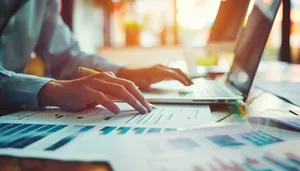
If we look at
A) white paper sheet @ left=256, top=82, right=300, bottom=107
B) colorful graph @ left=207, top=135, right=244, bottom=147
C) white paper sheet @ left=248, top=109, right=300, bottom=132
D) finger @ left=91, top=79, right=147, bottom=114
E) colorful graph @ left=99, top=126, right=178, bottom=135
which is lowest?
white paper sheet @ left=256, top=82, right=300, bottom=107

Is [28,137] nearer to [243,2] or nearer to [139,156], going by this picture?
[139,156]

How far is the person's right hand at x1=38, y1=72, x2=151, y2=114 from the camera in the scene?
23.4 inches

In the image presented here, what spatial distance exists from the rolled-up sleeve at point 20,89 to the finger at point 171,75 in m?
0.35

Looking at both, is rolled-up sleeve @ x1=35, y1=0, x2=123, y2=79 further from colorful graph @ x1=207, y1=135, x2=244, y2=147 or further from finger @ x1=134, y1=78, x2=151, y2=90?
colorful graph @ x1=207, y1=135, x2=244, y2=147

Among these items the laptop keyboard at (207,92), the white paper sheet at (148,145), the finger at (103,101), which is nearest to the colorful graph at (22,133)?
the white paper sheet at (148,145)

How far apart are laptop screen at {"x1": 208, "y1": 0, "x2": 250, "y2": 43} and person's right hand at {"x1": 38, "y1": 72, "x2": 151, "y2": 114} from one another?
25.7 inches

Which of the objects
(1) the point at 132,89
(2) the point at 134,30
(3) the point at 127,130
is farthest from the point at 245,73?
(2) the point at 134,30

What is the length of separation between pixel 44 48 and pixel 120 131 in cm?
84

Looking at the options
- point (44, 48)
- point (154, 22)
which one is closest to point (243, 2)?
point (44, 48)

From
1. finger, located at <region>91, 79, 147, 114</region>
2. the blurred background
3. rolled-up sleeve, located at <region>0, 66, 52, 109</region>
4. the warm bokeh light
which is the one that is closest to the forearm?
rolled-up sleeve, located at <region>0, 66, 52, 109</region>

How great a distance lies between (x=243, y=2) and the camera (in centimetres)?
117

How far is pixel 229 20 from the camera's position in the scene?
138cm

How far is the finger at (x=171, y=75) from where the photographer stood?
36.0 inches

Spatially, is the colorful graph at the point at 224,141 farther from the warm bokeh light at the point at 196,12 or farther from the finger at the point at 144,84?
the warm bokeh light at the point at 196,12
